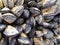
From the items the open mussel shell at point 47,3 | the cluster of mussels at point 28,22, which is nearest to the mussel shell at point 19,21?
the cluster of mussels at point 28,22

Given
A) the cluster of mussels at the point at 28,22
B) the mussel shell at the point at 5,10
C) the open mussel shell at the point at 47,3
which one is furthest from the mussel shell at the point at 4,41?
the open mussel shell at the point at 47,3

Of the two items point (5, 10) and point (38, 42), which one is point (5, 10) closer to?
point (5, 10)

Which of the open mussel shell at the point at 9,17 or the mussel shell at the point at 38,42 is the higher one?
the open mussel shell at the point at 9,17

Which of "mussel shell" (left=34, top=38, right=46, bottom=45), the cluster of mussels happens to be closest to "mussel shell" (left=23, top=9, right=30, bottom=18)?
the cluster of mussels

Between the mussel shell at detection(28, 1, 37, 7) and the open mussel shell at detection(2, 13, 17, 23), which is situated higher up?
the mussel shell at detection(28, 1, 37, 7)

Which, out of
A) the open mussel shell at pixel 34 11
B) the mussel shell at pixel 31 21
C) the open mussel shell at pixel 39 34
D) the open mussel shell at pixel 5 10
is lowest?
the open mussel shell at pixel 39 34

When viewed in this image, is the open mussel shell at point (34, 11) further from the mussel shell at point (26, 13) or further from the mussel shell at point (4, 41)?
the mussel shell at point (4, 41)

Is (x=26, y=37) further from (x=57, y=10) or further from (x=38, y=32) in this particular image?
(x=57, y=10)

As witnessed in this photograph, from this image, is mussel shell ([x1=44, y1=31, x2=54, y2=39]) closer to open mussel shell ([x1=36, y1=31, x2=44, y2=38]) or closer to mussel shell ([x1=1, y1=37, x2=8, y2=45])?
open mussel shell ([x1=36, y1=31, x2=44, y2=38])
